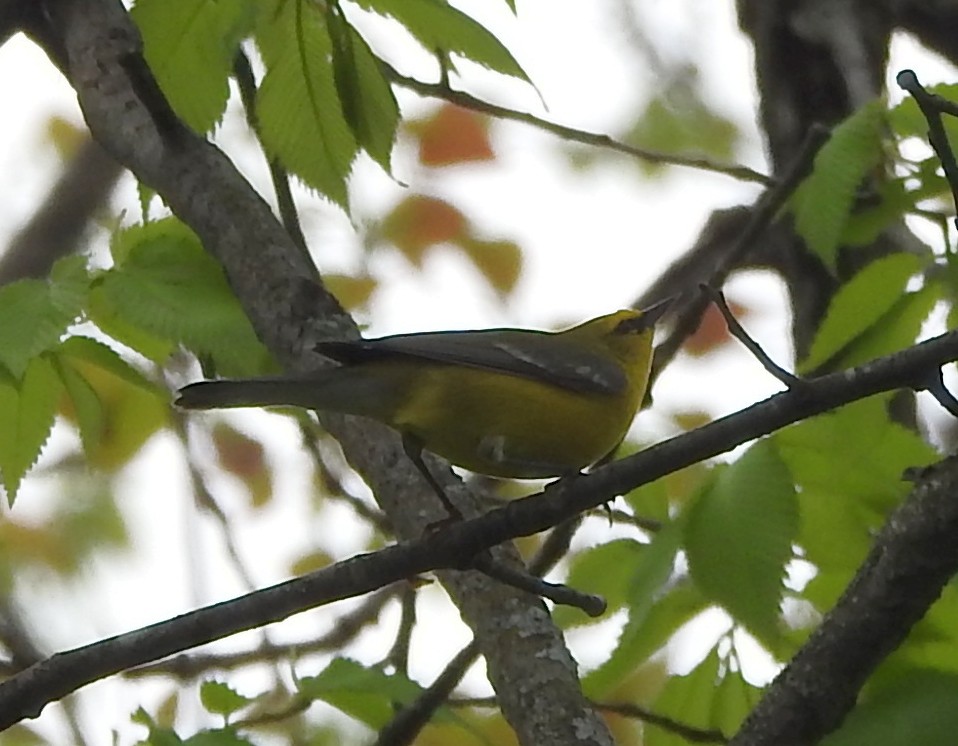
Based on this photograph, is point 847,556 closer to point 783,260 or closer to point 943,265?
point 943,265

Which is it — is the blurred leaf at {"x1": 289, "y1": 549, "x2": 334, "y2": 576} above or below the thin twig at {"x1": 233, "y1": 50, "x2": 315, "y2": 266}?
above

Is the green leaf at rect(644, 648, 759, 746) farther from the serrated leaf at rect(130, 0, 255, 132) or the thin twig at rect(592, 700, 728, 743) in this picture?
the serrated leaf at rect(130, 0, 255, 132)

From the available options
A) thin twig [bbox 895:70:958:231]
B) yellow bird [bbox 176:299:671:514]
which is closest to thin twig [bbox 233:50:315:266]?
yellow bird [bbox 176:299:671:514]

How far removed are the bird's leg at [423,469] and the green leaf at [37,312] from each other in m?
0.70

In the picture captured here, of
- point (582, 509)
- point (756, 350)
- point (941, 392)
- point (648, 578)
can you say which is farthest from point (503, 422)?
point (941, 392)

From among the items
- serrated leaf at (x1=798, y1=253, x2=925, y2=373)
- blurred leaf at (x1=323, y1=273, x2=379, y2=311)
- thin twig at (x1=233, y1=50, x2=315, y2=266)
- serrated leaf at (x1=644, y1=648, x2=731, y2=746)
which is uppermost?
blurred leaf at (x1=323, y1=273, x2=379, y2=311)

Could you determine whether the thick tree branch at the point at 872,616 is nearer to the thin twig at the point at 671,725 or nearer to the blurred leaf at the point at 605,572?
the thin twig at the point at 671,725

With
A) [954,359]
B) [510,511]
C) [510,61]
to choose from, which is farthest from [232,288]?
[954,359]

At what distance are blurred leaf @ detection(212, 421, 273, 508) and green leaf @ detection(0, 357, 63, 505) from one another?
3070 mm

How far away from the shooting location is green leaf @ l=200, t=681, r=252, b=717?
88.2 inches

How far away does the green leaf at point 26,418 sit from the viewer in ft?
7.27

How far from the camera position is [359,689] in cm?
227

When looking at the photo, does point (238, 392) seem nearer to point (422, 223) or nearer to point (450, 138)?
point (422, 223)

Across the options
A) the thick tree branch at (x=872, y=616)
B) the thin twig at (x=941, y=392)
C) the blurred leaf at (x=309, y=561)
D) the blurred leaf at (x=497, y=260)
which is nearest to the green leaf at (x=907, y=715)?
the thick tree branch at (x=872, y=616)
